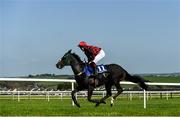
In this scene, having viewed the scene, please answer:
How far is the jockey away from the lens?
43.8 ft

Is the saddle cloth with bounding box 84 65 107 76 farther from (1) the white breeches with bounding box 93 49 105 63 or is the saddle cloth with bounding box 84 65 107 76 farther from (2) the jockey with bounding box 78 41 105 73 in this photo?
(1) the white breeches with bounding box 93 49 105 63

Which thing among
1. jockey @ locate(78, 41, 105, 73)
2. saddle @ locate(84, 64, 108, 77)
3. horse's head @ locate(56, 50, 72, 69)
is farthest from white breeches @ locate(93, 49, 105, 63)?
horse's head @ locate(56, 50, 72, 69)

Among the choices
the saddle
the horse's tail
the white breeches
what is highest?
the white breeches

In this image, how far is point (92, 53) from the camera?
13.6m

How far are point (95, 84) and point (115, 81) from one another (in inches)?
32.0

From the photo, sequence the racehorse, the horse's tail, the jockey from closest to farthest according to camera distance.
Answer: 1. the racehorse
2. the jockey
3. the horse's tail

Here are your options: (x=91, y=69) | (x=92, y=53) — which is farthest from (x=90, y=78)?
(x=92, y=53)

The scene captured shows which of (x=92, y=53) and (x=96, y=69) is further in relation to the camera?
(x=92, y=53)

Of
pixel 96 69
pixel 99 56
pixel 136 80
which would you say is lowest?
pixel 136 80

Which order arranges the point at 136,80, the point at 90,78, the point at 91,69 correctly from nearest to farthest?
the point at 90,78, the point at 91,69, the point at 136,80

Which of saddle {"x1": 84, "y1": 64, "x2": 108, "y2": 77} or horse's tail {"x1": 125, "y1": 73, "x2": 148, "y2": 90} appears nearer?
saddle {"x1": 84, "y1": 64, "x2": 108, "y2": 77}

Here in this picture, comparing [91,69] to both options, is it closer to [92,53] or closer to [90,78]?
[90,78]

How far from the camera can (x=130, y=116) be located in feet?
33.7

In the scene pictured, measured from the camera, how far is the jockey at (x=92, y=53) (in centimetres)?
1335
